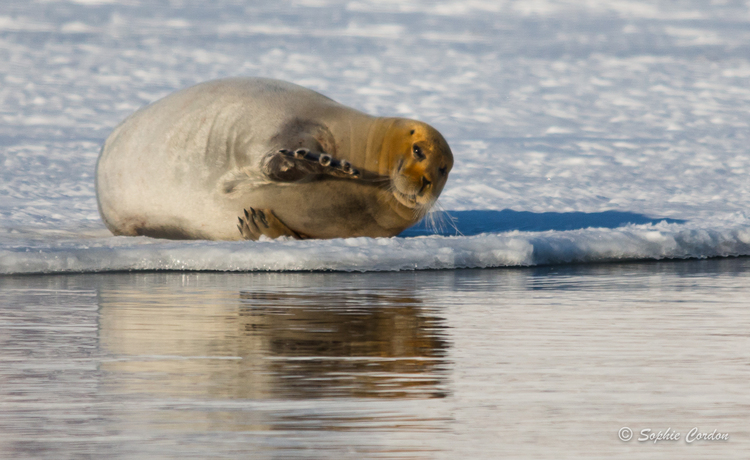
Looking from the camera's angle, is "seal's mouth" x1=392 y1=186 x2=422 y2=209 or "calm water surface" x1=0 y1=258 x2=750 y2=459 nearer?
"calm water surface" x1=0 y1=258 x2=750 y2=459

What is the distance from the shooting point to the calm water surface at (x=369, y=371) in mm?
2191

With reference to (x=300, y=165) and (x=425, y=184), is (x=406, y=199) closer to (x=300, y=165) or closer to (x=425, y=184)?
(x=425, y=184)

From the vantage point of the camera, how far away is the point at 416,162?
6.29 m

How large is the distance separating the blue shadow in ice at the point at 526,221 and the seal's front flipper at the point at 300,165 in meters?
0.93

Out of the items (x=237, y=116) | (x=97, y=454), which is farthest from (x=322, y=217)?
(x=97, y=454)

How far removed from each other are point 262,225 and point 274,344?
3.32m

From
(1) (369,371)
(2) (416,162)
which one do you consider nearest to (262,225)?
(2) (416,162)

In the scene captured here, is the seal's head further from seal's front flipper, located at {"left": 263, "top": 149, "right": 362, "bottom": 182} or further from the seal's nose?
seal's front flipper, located at {"left": 263, "top": 149, "right": 362, "bottom": 182}

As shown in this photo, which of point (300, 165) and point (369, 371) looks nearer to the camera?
point (369, 371)

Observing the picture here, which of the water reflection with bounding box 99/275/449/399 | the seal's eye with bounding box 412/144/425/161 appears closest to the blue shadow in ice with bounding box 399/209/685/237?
the seal's eye with bounding box 412/144/425/161

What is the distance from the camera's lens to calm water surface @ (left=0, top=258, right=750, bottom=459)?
7.19 feet

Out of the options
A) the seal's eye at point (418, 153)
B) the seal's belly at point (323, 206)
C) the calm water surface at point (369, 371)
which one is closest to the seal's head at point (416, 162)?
the seal's eye at point (418, 153)

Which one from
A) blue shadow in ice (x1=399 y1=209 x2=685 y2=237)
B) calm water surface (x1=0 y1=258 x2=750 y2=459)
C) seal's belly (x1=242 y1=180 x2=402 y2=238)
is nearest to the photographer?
calm water surface (x1=0 y1=258 x2=750 y2=459)

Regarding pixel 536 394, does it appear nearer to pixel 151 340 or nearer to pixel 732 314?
pixel 151 340
